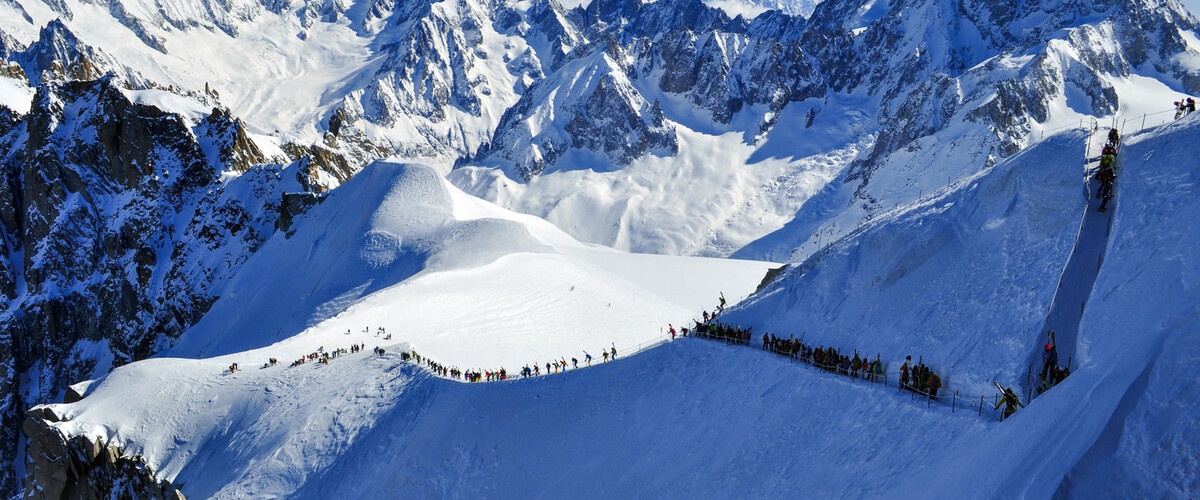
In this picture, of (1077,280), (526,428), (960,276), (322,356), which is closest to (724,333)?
(960,276)

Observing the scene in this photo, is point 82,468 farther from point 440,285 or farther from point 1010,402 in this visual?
point 1010,402

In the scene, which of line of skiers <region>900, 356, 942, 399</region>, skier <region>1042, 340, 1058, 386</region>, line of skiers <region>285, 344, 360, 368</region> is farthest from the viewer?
line of skiers <region>285, 344, 360, 368</region>

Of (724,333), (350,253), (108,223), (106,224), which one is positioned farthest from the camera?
(106,224)

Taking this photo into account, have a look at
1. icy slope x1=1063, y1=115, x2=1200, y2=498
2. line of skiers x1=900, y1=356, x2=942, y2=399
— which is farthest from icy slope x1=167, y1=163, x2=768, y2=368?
icy slope x1=1063, y1=115, x2=1200, y2=498

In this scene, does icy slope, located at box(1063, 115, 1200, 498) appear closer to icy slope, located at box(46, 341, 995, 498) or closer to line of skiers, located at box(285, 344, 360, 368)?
icy slope, located at box(46, 341, 995, 498)

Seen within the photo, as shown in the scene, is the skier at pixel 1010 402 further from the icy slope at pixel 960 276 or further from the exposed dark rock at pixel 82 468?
the exposed dark rock at pixel 82 468

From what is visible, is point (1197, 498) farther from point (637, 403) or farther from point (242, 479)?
point (242, 479)

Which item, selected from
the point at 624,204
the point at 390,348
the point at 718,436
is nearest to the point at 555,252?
the point at 390,348

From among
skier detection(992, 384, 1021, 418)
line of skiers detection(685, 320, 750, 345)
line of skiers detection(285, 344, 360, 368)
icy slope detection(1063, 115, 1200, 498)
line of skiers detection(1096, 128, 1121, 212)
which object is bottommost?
line of skiers detection(285, 344, 360, 368)

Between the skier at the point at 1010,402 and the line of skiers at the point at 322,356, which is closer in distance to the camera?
the skier at the point at 1010,402

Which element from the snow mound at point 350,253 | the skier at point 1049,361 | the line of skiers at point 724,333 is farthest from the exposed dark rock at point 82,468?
the skier at point 1049,361
